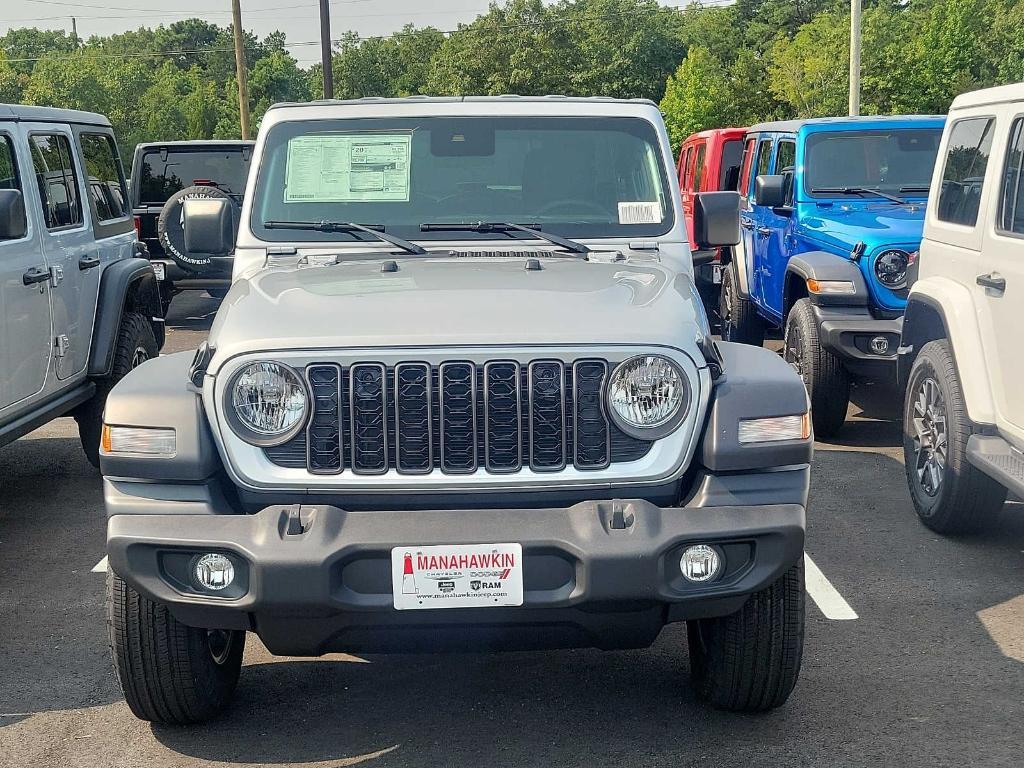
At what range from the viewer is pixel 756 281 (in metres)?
10.5

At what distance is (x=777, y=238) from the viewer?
9.77 metres

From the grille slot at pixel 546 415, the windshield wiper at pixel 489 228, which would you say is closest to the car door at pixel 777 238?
the windshield wiper at pixel 489 228

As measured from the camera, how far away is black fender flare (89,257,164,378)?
725 cm

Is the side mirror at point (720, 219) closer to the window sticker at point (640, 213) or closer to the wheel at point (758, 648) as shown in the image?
the window sticker at point (640, 213)

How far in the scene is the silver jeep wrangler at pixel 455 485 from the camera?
11.0 feet

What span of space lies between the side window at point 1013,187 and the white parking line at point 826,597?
1621 millimetres

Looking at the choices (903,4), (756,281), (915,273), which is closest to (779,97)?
(903,4)

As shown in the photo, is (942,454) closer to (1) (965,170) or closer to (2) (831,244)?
(1) (965,170)

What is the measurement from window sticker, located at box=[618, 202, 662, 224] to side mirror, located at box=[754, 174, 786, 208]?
14.0ft

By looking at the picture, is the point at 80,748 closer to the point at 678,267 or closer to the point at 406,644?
the point at 406,644

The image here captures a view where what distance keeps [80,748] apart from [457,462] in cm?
149

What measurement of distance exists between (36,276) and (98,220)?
1.17 metres

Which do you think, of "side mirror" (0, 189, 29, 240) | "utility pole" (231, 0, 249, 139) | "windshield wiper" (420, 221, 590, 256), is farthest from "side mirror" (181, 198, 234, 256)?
"utility pole" (231, 0, 249, 139)

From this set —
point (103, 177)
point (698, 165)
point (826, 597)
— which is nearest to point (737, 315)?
point (698, 165)
